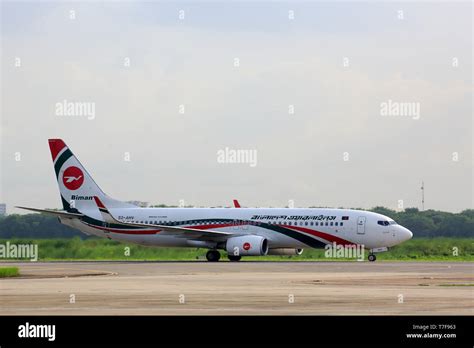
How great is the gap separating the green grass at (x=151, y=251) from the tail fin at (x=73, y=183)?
4.50m

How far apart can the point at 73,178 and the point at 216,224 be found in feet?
38.1

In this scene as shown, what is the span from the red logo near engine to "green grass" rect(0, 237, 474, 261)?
19.1ft

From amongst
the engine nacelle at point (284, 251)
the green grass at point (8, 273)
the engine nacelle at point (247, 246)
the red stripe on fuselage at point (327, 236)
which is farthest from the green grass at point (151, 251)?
the green grass at point (8, 273)

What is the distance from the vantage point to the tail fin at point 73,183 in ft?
239

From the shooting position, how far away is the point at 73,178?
73.3 metres

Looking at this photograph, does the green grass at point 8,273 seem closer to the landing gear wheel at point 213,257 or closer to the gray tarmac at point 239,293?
the gray tarmac at point 239,293

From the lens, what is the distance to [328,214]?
218 feet

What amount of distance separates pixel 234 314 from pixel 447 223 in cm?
7789

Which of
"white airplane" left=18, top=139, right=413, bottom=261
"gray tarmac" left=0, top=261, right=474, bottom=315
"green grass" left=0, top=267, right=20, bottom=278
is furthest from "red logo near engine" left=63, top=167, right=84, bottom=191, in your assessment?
"green grass" left=0, top=267, right=20, bottom=278

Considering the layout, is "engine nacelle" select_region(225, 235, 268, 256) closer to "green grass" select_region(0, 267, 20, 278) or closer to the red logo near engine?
the red logo near engine

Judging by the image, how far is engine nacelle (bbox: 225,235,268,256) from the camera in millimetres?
65750

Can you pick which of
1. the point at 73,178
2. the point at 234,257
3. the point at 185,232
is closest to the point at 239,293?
the point at 234,257

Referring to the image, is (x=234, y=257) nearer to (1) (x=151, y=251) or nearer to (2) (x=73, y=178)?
(1) (x=151, y=251)
